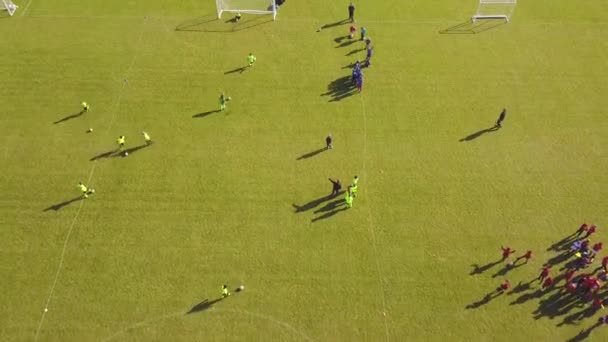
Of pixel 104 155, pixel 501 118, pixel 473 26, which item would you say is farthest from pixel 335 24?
pixel 104 155

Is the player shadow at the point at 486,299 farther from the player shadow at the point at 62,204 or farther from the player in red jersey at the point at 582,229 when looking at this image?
the player shadow at the point at 62,204

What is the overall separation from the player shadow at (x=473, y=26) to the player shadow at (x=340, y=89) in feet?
35.4

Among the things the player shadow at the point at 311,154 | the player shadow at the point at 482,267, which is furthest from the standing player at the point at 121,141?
the player shadow at the point at 482,267

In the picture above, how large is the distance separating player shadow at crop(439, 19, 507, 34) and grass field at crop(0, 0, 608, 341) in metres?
0.36

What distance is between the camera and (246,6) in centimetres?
4162

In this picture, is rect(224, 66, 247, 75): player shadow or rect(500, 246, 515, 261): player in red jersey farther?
rect(224, 66, 247, 75): player shadow

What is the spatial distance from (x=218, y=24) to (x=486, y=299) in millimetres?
30878

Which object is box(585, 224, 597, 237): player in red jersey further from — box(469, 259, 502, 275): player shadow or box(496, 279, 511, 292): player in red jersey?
box(496, 279, 511, 292): player in red jersey

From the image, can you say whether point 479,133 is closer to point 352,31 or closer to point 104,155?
point 352,31

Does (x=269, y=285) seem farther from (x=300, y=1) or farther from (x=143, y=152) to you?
(x=300, y=1)

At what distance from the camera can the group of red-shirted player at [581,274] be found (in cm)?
2422

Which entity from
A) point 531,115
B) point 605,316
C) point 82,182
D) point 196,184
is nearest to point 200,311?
point 196,184

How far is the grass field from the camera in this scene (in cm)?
2434

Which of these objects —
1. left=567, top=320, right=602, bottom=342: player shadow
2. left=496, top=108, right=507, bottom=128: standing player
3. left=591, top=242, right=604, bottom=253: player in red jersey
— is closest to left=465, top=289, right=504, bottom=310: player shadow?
left=567, top=320, right=602, bottom=342: player shadow
